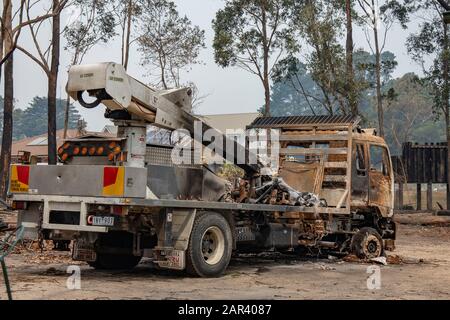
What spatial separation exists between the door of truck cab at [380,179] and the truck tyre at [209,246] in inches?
173

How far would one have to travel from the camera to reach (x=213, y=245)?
36.6 feet

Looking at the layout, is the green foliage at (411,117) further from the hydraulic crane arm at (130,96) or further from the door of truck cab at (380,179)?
the hydraulic crane arm at (130,96)

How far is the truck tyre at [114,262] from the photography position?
39.0 ft

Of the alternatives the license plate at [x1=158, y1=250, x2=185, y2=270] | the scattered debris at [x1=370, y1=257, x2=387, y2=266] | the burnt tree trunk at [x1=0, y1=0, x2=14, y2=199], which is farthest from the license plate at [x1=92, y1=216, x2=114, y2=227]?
the burnt tree trunk at [x1=0, y1=0, x2=14, y2=199]

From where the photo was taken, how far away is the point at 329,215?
44.9 feet

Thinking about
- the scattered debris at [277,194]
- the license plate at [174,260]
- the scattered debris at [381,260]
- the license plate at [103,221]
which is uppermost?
the scattered debris at [277,194]

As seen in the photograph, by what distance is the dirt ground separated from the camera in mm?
9047

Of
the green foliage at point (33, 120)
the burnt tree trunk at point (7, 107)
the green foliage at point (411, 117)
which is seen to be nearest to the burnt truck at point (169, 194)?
the burnt tree trunk at point (7, 107)

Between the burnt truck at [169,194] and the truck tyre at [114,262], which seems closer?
the burnt truck at [169,194]

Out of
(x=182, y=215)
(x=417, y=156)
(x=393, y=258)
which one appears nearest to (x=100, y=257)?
(x=182, y=215)

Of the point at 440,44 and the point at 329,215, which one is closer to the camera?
the point at 329,215

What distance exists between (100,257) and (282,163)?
15.2 feet

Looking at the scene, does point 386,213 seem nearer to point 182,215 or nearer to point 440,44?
point 182,215
